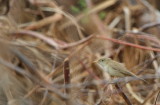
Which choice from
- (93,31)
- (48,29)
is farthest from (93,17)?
(48,29)

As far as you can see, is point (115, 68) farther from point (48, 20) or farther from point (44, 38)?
point (48, 20)

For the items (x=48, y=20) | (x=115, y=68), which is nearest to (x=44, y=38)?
(x=48, y=20)

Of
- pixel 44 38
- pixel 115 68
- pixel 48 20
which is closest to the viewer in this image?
pixel 115 68

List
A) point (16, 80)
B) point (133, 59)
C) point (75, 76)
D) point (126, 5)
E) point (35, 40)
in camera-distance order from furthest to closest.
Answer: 1. point (126, 5)
2. point (35, 40)
3. point (133, 59)
4. point (75, 76)
5. point (16, 80)

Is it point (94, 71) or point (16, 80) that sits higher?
point (16, 80)

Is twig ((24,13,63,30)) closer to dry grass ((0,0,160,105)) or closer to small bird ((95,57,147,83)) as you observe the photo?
dry grass ((0,0,160,105))

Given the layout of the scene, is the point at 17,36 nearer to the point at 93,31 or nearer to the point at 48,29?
the point at 48,29

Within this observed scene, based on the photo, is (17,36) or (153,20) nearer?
(17,36)

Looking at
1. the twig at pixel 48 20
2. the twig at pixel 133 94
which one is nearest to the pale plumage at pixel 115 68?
the twig at pixel 133 94

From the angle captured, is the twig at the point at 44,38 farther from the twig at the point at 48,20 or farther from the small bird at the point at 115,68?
the small bird at the point at 115,68

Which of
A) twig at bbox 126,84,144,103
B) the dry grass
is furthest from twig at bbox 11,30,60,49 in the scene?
twig at bbox 126,84,144,103

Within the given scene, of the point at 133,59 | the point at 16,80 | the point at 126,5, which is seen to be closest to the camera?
the point at 16,80
